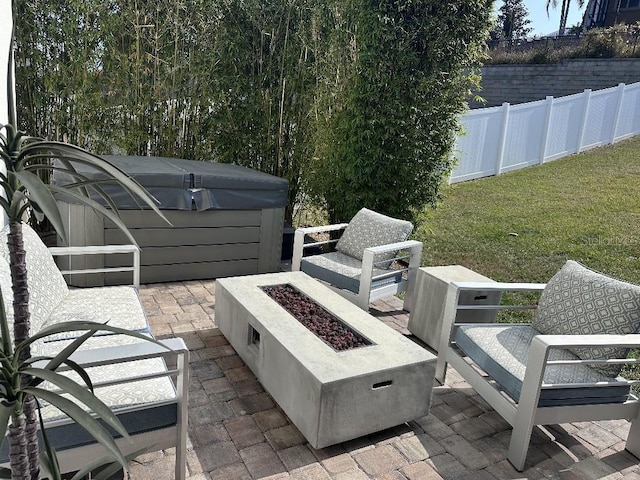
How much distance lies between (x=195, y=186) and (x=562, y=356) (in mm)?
3164

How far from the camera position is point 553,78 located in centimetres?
1446

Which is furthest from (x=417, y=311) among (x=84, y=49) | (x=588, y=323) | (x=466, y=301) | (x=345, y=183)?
(x=84, y=49)

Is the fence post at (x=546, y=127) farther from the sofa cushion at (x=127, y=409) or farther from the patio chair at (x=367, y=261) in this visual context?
the sofa cushion at (x=127, y=409)

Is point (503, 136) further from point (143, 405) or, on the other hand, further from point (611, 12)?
point (611, 12)

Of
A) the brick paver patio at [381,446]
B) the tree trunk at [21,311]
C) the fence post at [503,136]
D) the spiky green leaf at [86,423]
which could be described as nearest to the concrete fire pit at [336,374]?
the brick paver patio at [381,446]

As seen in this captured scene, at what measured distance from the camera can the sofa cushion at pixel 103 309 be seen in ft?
8.63

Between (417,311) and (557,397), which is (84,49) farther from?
(557,397)

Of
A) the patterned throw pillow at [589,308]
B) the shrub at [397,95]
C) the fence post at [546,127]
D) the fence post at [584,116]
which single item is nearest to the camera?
the patterned throw pillow at [589,308]

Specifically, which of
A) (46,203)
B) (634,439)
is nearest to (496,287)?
(634,439)

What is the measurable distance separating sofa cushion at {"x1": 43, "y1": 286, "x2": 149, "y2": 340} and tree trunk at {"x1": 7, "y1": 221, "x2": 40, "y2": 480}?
1.61 m

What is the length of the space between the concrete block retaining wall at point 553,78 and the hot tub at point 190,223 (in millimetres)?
11100

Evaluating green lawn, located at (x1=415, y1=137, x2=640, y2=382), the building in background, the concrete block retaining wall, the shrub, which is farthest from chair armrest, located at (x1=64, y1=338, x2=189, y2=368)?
the building in background

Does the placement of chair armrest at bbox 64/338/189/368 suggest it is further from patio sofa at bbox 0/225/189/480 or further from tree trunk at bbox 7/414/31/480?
tree trunk at bbox 7/414/31/480

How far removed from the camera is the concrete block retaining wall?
13578 mm
